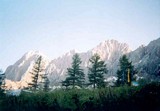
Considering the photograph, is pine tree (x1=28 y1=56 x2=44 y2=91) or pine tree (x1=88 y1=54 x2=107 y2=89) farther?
pine tree (x1=28 y1=56 x2=44 y2=91)

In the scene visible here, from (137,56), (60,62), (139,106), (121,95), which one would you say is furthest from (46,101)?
(60,62)

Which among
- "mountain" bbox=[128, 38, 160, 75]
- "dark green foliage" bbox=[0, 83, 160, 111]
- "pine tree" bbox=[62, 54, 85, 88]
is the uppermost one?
"mountain" bbox=[128, 38, 160, 75]

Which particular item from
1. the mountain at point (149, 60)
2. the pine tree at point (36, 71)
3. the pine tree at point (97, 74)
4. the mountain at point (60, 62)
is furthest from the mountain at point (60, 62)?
the pine tree at point (97, 74)

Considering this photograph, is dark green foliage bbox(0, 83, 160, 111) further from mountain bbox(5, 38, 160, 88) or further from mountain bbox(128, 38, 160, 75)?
mountain bbox(5, 38, 160, 88)

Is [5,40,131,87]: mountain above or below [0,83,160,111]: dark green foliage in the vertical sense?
above

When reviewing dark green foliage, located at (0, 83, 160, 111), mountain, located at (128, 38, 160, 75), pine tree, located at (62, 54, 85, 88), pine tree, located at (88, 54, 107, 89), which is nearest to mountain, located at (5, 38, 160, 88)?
mountain, located at (128, 38, 160, 75)

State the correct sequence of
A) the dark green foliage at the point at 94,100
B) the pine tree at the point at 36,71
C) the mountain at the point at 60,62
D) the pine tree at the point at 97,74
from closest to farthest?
the dark green foliage at the point at 94,100
the pine tree at the point at 97,74
the pine tree at the point at 36,71
the mountain at the point at 60,62

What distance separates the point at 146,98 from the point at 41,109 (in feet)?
22.9

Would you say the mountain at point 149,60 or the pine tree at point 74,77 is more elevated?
the mountain at point 149,60

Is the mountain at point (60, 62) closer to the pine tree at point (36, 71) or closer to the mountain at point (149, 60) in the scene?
the mountain at point (149, 60)

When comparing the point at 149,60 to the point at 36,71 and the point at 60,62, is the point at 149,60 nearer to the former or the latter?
the point at 36,71

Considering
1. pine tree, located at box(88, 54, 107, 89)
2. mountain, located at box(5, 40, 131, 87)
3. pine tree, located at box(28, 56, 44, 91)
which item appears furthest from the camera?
mountain, located at box(5, 40, 131, 87)

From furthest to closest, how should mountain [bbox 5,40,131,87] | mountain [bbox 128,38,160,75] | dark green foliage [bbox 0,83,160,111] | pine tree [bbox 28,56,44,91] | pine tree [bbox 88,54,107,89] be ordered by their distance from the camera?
mountain [bbox 5,40,131,87], mountain [bbox 128,38,160,75], pine tree [bbox 28,56,44,91], pine tree [bbox 88,54,107,89], dark green foliage [bbox 0,83,160,111]

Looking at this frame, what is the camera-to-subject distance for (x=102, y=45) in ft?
604
